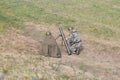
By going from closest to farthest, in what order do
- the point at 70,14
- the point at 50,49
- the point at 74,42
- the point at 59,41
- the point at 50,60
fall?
the point at 50,60 < the point at 50,49 < the point at 74,42 < the point at 59,41 < the point at 70,14

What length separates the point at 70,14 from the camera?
117 feet

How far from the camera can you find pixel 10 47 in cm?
2230

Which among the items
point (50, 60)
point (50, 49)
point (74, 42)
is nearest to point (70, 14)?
point (74, 42)

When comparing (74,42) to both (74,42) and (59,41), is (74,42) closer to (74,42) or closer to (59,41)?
(74,42)

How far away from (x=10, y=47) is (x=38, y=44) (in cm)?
264

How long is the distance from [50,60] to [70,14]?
15181 mm

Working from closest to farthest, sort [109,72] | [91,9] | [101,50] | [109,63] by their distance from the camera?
[109,72] < [109,63] < [101,50] < [91,9]

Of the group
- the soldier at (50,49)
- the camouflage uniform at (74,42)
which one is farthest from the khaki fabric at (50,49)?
the camouflage uniform at (74,42)

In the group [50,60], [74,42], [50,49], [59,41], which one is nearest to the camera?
[50,60]

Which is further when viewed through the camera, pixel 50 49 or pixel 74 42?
pixel 74 42

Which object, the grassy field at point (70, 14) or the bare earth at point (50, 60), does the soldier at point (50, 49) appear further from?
the grassy field at point (70, 14)

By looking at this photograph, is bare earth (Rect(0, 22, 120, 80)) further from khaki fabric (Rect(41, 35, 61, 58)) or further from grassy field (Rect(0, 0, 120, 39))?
grassy field (Rect(0, 0, 120, 39))

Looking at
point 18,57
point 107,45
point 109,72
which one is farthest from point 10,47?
point 107,45

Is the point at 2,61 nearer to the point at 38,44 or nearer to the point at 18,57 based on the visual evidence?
the point at 18,57
